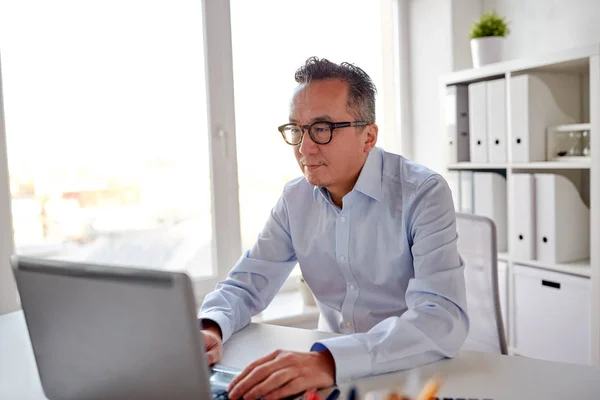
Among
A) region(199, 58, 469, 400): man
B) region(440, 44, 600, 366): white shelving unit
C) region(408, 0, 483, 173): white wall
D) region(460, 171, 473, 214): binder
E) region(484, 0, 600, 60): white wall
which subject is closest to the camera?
region(199, 58, 469, 400): man

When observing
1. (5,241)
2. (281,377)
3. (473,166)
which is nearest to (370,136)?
(281,377)

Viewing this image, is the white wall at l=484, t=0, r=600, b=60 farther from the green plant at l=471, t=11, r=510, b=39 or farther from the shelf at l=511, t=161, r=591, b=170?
the shelf at l=511, t=161, r=591, b=170

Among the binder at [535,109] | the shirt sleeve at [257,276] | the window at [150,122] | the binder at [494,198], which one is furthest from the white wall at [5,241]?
the binder at [535,109]

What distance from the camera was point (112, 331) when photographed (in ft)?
2.56

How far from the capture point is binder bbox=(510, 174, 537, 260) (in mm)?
2369

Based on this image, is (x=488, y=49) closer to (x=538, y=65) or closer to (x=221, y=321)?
(x=538, y=65)

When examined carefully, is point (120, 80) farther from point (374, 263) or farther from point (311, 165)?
point (374, 263)

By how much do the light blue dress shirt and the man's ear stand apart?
0.03 m

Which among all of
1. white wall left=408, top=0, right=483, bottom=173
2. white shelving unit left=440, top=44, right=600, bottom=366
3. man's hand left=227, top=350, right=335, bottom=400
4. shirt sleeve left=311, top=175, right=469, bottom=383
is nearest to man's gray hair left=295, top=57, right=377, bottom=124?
shirt sleeve left=311, top=175, right=469, bottom=383

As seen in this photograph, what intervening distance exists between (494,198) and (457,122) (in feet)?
1.31

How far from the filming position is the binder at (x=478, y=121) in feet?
8.46

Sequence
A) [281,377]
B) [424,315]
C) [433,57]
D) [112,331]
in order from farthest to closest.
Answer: [433,57]
[424,315]
[281,377]
[112,331]

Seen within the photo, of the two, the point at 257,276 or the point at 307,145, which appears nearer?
the point at 307,145

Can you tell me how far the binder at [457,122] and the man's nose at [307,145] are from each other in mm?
1399
